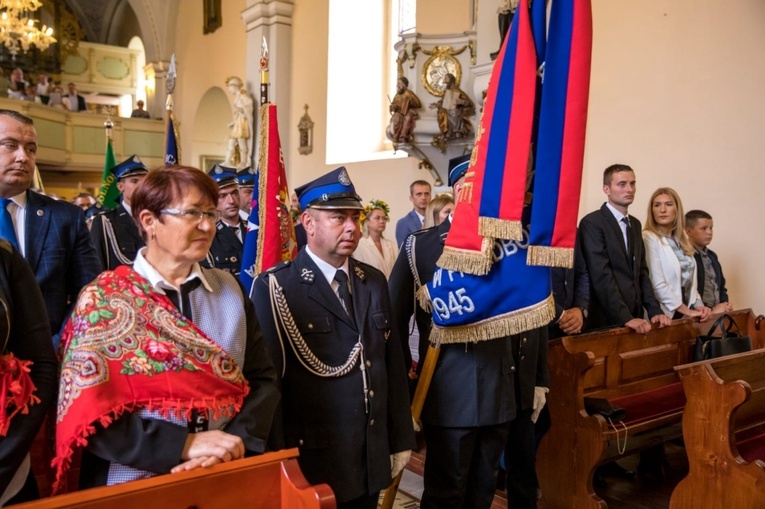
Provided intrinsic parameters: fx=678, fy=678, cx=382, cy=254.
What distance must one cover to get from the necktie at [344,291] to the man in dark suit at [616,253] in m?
2.16

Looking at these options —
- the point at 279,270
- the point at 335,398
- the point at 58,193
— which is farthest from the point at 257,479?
the point at 58,193

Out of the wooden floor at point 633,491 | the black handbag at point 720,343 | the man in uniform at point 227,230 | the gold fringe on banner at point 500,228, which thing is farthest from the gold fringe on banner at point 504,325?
the man in uniform at point 227,230

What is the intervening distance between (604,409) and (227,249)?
7.75 feet

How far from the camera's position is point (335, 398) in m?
1.96

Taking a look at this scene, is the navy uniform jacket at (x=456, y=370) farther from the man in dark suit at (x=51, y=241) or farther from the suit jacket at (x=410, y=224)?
the suit jacket at (x=410, y=224)

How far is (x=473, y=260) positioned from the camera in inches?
85.6

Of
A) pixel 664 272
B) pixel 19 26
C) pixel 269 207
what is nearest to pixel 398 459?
pixel 269 207

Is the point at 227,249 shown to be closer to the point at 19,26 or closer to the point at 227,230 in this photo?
the point at 227,230

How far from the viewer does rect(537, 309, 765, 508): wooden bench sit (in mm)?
3014

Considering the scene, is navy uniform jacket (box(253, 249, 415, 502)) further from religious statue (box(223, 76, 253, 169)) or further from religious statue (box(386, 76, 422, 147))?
religious statue (box(223, 76, 253, 169))

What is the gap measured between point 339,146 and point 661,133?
5.46 meters

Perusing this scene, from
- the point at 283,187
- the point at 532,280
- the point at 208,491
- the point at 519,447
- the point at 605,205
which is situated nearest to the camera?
the point at 208,491

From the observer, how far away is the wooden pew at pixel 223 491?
1.32m

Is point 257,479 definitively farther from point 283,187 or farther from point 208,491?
point 283,187
